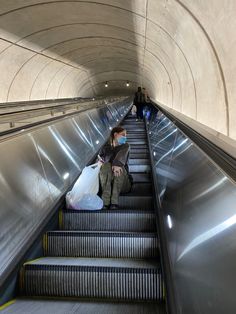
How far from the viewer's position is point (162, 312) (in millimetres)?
2668

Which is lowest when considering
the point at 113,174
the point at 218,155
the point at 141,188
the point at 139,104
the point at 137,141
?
the point at 141,188

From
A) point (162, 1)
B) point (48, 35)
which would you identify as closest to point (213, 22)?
point (162, 1)

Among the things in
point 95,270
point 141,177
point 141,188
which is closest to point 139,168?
point 141,177

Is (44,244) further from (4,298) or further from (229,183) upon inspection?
(229,183)

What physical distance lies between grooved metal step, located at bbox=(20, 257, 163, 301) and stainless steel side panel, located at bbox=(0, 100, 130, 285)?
256mm

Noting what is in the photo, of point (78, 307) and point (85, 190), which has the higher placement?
point (85, 190)

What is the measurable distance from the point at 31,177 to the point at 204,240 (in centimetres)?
240

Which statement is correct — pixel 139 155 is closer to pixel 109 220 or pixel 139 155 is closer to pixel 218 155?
pixel 109 220

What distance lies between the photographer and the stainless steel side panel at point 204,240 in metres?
1.44

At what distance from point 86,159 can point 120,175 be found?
1.42 metres

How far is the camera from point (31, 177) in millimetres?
3873

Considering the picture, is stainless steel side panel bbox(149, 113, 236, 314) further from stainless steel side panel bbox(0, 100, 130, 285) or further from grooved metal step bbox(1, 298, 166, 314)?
stainless steel side panel bbox(0, 100, 130, 285)

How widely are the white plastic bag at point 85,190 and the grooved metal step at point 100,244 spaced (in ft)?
2.54

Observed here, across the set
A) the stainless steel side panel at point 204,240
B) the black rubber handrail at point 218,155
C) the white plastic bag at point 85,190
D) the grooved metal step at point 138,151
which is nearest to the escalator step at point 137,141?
the grooved metal step at point 138,151
